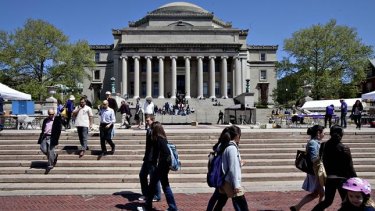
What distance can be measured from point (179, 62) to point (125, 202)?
214 feet

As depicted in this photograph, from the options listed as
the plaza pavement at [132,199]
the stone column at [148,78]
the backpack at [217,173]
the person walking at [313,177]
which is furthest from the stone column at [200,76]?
the backpack at [217,173]

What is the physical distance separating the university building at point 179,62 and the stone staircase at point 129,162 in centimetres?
5082

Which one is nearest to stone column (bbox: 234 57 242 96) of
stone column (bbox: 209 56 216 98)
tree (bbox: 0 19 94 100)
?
stone column (bbox: 209 56 216 98)

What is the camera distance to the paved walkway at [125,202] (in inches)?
338

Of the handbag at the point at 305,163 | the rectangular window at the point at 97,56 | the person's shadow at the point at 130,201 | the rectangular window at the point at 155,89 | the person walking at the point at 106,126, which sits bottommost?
the person's shadow at the point at 130,201

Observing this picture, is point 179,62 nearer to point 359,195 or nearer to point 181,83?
point 181,83

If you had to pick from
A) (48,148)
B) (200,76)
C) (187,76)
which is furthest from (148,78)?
(48,148)

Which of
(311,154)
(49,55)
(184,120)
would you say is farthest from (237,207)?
(49,55)

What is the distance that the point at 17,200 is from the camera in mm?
9328

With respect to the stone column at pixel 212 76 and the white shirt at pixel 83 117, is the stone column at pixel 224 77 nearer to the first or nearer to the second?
the stone column at pixel 212 76

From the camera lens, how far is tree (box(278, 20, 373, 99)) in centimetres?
5491

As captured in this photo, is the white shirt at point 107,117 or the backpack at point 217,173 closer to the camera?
the backpack at point 217,173

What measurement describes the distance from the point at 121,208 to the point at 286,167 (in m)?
6.14

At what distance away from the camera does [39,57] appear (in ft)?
170
